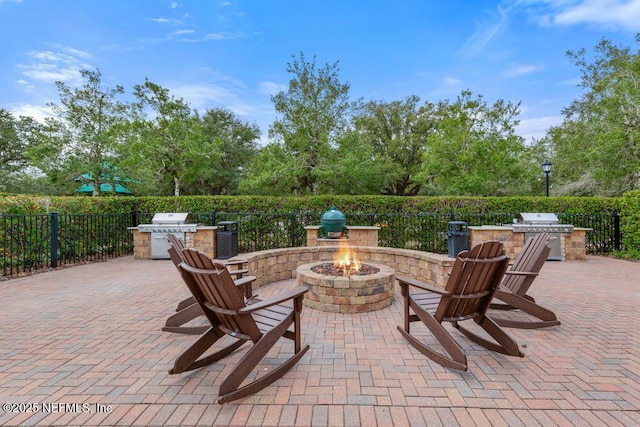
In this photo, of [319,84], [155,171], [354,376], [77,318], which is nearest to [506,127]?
[319,84]

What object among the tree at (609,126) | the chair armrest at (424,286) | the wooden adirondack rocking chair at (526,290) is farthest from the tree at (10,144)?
the tree at (609,126)

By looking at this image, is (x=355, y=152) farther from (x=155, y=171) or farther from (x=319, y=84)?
(x=155, y=171)

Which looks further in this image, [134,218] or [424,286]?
[134,218]

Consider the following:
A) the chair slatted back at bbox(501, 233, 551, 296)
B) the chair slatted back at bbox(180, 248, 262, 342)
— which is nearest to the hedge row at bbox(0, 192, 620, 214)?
the chair slatted back at bbox(501, 233, 551, 296)

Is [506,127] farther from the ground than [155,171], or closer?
farther from the ground

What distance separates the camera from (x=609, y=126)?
39.1 feet

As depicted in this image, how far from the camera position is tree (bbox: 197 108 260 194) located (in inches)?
790

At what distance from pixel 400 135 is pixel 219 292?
2031cm

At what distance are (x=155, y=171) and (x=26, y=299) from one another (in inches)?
451

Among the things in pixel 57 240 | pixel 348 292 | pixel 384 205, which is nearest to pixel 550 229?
pixel 384 205

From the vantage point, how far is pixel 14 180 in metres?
14.8

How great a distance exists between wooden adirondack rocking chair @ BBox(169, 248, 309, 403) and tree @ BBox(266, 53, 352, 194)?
35.9 feet

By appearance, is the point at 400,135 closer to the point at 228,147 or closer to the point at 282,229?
the point at 228,147

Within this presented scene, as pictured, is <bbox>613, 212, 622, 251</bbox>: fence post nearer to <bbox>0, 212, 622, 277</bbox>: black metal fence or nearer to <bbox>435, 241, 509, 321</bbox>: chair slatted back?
<bbox>0, 212, 622, 277</bbox>: black metal fence
